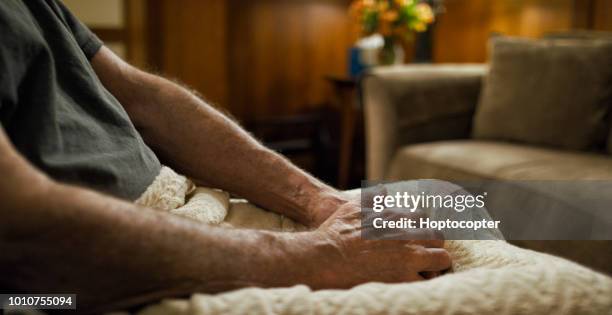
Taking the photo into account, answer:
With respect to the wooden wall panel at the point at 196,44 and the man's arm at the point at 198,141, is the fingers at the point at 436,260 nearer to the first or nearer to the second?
the man's arm at the point at 198,141

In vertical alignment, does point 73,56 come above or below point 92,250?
above

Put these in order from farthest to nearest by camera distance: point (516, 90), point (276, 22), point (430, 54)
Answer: point (276, 22) → point (430, 54) → point (516, 90)

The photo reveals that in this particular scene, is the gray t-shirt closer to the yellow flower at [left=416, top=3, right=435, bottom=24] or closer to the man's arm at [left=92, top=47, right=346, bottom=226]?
the man's arm at [left=92, top=47, right=346, bottom=226]

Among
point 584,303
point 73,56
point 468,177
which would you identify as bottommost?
point 468,177

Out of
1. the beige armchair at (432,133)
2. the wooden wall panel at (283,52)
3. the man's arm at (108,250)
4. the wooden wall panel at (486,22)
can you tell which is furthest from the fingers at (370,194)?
the wooden wall panel at (283,52)

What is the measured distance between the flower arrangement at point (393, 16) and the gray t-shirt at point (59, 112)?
2.25 metres

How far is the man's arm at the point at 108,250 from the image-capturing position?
48cm

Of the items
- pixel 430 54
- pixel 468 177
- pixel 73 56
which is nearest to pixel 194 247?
pixel 73 56

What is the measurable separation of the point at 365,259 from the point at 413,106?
1651mm

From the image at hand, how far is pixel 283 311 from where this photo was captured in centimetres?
49

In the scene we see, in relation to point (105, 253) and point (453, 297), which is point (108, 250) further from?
point (453, 297)

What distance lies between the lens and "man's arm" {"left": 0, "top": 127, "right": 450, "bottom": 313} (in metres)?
0.48

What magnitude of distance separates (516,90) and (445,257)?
160cm

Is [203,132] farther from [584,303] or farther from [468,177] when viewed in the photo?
[468,177]
